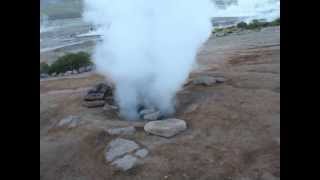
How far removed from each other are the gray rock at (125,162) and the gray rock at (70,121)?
0.46 metres

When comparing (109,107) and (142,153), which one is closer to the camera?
(142,153)

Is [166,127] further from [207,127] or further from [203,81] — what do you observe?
[203,81]

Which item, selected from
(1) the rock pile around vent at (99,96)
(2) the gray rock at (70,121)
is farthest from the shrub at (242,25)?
(2) the gray rock at (70,121)

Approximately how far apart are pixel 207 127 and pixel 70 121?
1.04 metres

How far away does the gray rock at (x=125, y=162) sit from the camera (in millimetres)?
2658

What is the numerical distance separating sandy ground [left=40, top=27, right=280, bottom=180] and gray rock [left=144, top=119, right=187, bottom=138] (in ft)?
0.15

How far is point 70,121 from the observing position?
2934 millimetres

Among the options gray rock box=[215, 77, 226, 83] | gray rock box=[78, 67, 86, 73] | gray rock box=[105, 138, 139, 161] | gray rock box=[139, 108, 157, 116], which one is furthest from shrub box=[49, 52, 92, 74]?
gray rock box=[215, 77, 226, 83]

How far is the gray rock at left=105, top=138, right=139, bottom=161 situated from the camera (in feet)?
8.97

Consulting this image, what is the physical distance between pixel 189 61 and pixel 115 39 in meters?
0.62

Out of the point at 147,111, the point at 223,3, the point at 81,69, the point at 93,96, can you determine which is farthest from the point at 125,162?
the point at 223,3

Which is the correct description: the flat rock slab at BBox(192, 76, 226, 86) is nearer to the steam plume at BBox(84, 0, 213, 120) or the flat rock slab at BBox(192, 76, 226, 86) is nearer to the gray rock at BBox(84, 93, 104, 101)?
the steam plume at BBox(84, 0, 213, 120)
